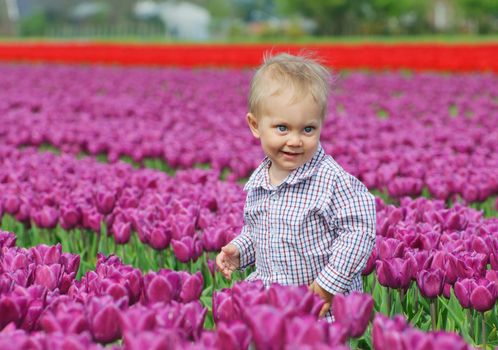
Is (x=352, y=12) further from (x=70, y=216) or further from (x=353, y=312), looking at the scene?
(x=353, y=312)

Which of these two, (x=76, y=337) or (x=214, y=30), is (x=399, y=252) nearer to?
(x=76, y=337)

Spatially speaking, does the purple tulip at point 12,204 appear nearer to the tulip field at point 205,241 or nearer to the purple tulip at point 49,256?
the tulip field at point 205,241

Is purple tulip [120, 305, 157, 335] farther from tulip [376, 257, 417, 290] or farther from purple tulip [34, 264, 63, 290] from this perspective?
tulip [376, 257, 417, 290]

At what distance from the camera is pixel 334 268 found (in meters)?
3.22

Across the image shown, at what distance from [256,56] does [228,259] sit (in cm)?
2523

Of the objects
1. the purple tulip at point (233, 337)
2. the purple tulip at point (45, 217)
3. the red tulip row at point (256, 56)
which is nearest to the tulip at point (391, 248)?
the purple tulip at point (233, 337)

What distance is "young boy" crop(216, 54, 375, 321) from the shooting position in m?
3.26

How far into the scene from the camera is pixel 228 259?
3.74 meters

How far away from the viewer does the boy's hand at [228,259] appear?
3.67 metres

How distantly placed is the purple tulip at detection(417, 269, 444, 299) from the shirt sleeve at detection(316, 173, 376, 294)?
244mm

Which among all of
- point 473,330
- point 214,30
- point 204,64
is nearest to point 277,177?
point 473,330

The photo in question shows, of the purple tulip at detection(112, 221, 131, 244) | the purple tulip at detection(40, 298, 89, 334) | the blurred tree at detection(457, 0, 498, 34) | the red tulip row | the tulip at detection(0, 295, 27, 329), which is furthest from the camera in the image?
the blurred tree at detection(457, 0, 498, 34)

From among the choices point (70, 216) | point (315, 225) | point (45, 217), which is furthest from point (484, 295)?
point (45, 217)

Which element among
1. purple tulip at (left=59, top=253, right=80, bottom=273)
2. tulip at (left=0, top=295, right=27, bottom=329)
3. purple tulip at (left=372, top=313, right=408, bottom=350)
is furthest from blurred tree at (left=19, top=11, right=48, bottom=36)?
purple tulip at (left=372, top=313, right=408, bottom=350)
